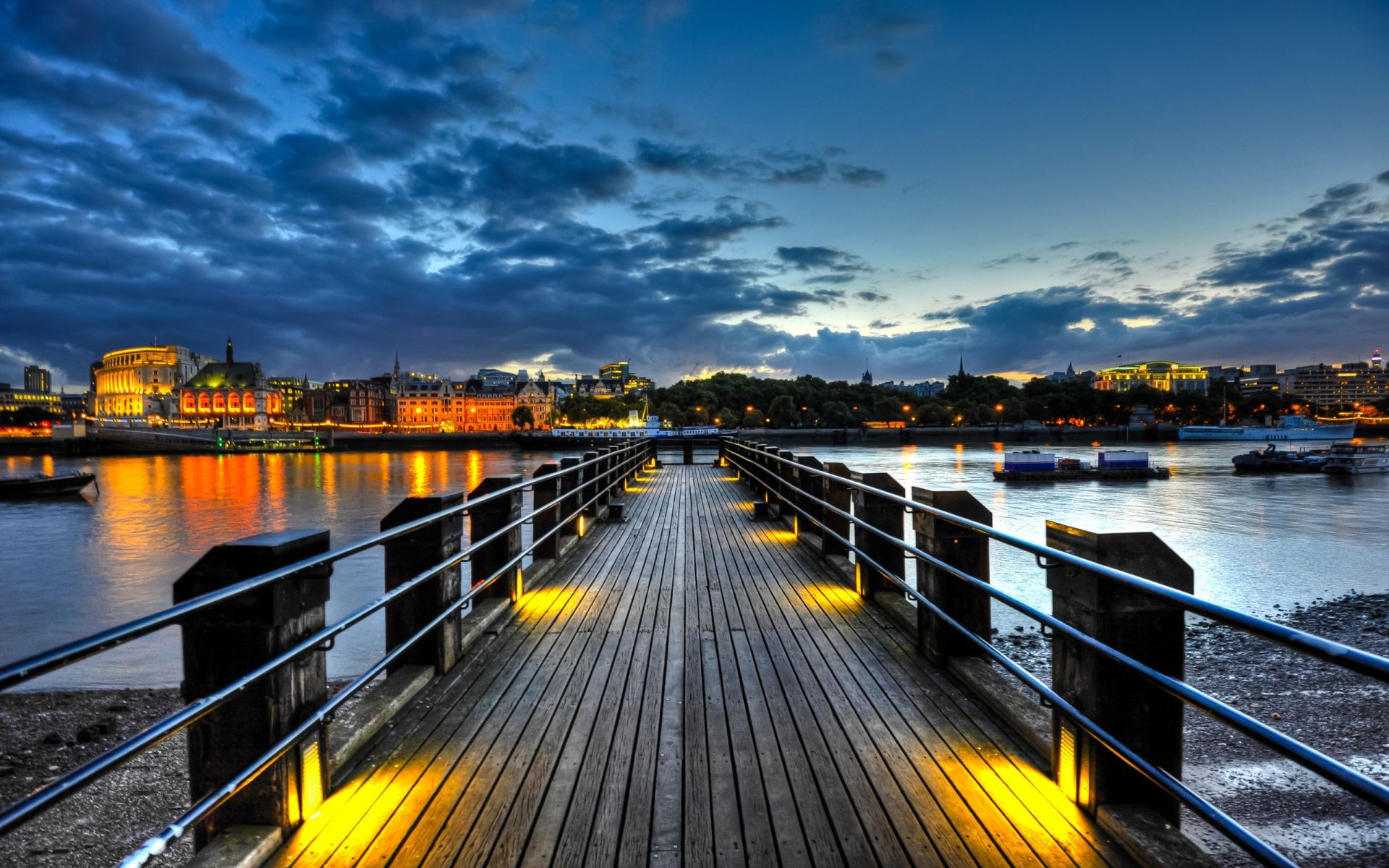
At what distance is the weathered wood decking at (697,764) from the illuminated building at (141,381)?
19613cm

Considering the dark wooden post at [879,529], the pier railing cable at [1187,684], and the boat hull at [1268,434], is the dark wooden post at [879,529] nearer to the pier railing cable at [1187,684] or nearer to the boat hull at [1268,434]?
the pier railing cable at [1187,684]

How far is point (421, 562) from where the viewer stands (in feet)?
11.7

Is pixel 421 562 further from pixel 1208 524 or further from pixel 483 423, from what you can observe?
pixel 483 423

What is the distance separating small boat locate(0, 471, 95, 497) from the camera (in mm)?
38312

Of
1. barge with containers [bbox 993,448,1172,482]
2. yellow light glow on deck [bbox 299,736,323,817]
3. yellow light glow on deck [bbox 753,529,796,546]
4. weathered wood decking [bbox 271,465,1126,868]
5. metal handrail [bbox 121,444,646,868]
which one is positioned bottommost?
barge with containers [bbox 993,448,1172,482]

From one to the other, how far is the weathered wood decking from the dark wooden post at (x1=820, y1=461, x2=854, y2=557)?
1878 mm

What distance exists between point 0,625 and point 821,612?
18.1 meters

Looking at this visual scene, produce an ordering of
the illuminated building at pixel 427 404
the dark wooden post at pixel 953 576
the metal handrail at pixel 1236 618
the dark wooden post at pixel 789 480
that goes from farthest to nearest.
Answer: the illuminated building at pixel 427 404, the dark wooden post at pixel 789 480, the dark wooden post at pixel 953 576, the metal handrail at pixel 1236 618

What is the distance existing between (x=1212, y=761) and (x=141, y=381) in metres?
219

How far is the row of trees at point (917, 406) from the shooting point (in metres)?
137

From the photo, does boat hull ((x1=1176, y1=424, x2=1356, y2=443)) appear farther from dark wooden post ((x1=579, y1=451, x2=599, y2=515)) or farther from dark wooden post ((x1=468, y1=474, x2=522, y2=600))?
dark wooden post ((x1=468, y1=474, x2=522, y2=600))

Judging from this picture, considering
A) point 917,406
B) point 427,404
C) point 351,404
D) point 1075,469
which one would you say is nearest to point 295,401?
point 351,404

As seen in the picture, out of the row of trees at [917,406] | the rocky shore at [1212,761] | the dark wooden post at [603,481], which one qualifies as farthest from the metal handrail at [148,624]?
the row of trees at [917,406]

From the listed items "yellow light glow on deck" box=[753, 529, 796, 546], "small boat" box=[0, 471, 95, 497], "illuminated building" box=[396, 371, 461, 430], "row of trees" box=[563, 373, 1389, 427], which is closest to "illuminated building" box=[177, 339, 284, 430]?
"illuminated building" box=[396, 371, 461, 430]
